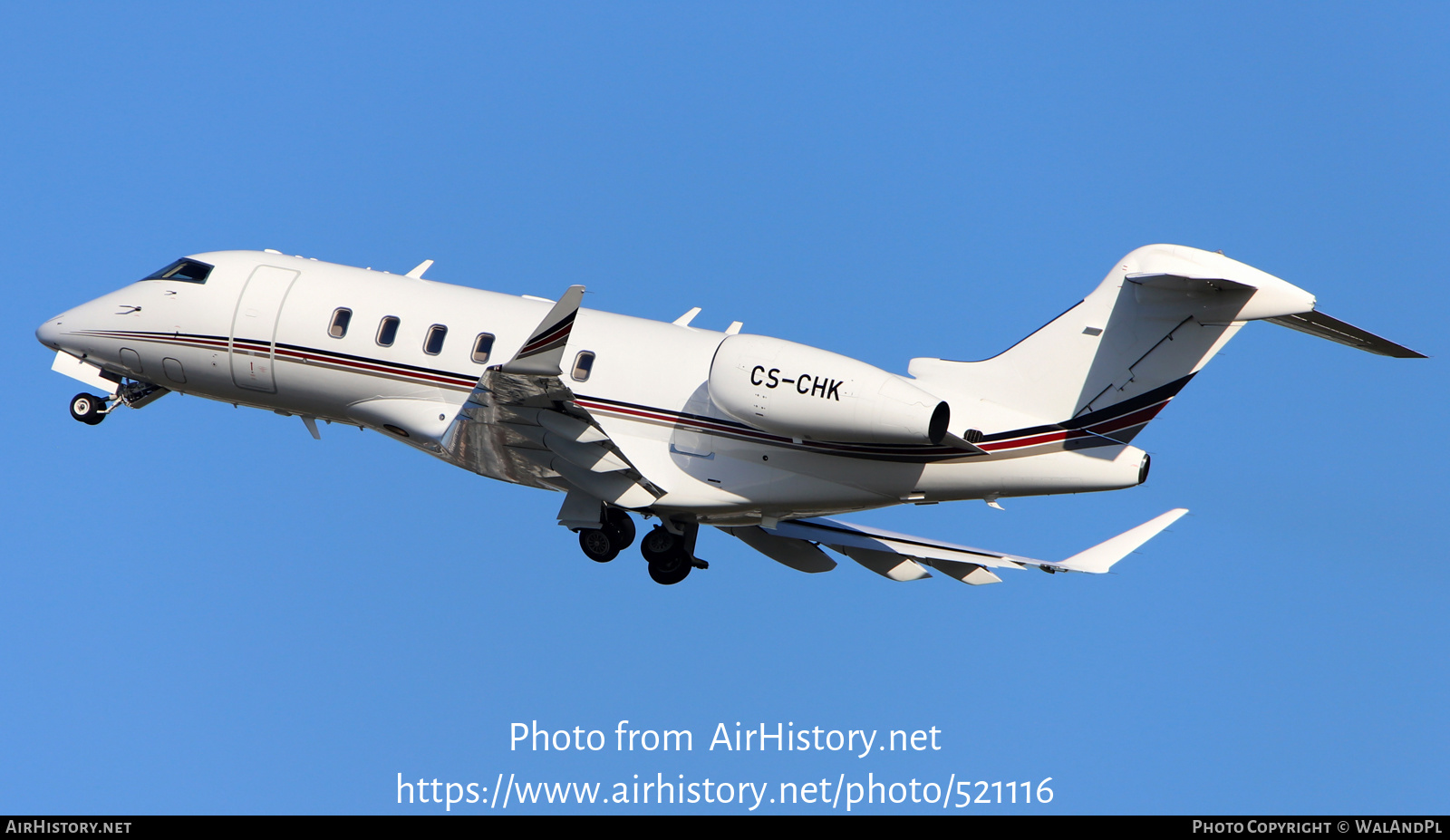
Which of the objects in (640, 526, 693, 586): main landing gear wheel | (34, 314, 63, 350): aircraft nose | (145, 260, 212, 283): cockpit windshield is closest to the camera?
(640, 526, 693, 586): main landing gear wheel

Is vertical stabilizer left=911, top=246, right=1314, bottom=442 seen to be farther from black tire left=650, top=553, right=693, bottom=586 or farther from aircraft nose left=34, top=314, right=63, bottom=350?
aircraft nose left=34, top=314, right=63, bottom=350

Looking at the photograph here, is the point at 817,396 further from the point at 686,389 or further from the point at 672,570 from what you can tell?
the point at 672,570

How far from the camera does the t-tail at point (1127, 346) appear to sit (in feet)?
54.2

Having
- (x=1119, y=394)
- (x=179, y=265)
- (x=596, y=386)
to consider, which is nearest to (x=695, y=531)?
(x=596, y=386)

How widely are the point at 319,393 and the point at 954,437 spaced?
27.2 feet

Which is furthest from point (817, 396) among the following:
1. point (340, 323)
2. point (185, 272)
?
point (185, 272)

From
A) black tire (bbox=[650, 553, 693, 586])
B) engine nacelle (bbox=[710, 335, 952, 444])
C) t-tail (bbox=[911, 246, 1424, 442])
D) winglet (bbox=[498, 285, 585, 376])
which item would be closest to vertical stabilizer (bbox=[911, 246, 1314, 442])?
t-tail (bbox=[911, 246, 1424, 442])

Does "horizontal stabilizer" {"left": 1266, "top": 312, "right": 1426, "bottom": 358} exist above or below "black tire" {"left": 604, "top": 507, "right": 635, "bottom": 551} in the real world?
above

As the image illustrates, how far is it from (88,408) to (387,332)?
5239 millimetres

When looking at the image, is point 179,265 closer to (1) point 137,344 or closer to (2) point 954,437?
(1) point 137,344

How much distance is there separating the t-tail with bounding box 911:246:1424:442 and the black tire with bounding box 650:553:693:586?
4.12 m

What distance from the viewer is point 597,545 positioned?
19766 millimetres

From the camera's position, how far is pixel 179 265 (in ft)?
70.6

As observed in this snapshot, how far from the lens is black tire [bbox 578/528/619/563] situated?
19.7 m
